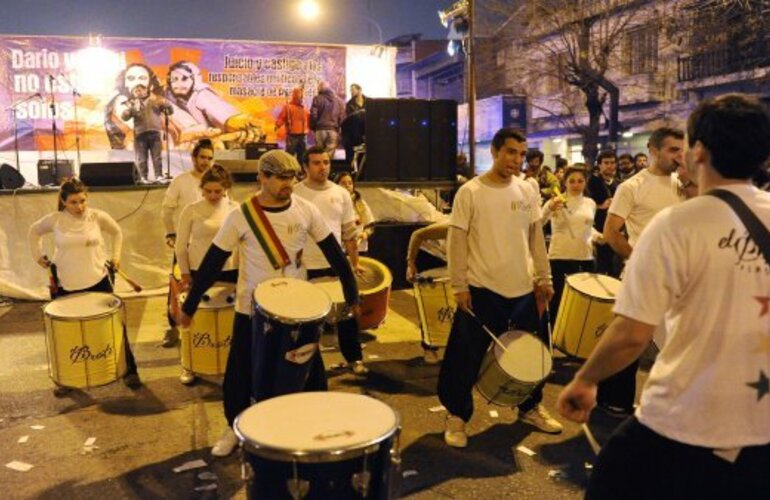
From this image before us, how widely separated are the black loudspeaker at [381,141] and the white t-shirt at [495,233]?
6525 millimetres

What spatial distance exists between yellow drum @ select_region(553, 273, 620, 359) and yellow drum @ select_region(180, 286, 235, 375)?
103 inches

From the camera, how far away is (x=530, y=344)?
4.69 metres

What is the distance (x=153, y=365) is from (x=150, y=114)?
359 inches

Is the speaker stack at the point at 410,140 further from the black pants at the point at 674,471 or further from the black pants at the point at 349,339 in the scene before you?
the black pants at the point at 674,471

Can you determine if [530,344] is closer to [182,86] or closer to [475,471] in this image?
[475,471]

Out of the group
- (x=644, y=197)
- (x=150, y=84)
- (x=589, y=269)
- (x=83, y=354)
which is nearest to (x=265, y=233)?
(x=83, y=354)

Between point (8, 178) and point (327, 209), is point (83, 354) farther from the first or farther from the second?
point (8, 178)

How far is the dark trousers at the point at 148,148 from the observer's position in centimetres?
1471

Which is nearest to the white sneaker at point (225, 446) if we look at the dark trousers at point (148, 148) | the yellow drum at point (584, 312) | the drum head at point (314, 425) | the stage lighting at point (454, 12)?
the drum head at point (314, 425)

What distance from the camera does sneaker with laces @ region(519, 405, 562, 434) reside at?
5125mm

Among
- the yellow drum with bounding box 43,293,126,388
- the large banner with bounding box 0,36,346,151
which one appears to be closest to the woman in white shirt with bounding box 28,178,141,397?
the yellow drum with bounding box 43,293,126,388

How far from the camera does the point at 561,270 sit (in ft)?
23.6

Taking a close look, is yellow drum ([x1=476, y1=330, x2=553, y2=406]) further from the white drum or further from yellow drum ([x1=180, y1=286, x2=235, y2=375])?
yellow drum ([x1=180, y1=286, x2=235, y2=375])

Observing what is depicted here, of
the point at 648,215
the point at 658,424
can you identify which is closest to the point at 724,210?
the point at 658,424
